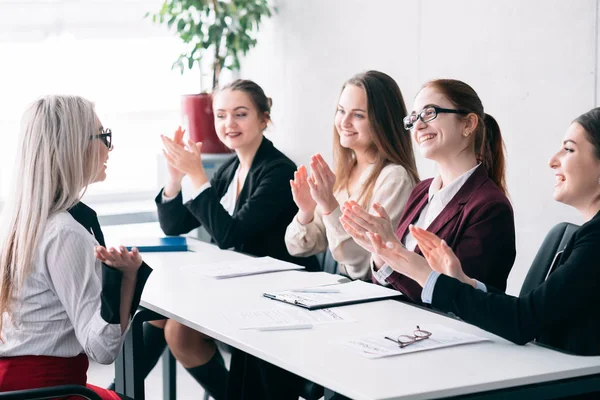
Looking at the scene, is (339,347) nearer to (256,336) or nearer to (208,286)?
(256,336)

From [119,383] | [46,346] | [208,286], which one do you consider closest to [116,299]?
[46,346]

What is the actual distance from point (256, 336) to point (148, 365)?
57.3 inches

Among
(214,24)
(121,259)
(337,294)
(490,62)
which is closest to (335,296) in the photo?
(337,294)

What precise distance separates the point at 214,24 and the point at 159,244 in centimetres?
195

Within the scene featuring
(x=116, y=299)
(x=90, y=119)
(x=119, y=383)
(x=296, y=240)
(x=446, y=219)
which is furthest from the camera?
(x=296, y=240)

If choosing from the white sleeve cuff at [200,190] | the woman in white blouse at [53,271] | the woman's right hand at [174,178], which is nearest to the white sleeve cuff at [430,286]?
the woman in white blouse at [53,271]

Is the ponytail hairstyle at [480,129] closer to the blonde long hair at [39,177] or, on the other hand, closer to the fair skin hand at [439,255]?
the fair skin hand at [439,255]

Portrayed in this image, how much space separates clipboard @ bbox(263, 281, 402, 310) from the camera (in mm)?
2488

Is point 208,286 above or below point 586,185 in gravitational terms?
below

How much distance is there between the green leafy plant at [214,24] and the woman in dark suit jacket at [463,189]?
8.42 feet

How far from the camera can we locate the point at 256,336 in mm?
2180

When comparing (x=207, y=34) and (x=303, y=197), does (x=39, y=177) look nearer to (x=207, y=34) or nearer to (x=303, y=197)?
(x=303, y=197)

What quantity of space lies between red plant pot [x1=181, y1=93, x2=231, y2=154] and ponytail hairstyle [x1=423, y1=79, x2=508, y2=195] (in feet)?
8.11

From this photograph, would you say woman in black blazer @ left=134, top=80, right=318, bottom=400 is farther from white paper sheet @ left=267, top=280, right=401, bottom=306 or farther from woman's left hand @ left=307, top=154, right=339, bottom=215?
white paper sheet @ left=267, top=280, right=401, bottom=306
